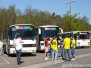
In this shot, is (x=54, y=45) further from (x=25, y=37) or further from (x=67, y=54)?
(x=25, y=37)

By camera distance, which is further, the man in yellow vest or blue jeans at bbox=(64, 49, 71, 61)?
blue jeans at bbox=(64, 49, 71, 61)

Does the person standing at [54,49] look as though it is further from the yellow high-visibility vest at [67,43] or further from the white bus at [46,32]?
the white bus at [46,32]

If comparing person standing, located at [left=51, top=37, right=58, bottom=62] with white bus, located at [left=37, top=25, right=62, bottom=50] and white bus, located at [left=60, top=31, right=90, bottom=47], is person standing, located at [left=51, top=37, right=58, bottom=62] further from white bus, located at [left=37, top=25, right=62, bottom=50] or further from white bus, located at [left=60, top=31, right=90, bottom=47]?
white bus, located at [left=60, top=31, right=90, bottom=47]

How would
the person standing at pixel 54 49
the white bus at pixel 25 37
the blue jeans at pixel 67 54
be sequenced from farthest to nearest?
the white bus at pixel 25 37, the blue jeans at pixel 67 54, the person standing at pixel 54 49

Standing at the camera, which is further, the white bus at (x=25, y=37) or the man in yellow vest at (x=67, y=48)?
the white bus at (x=25, y=37)

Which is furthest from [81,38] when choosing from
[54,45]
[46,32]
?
[54,45]

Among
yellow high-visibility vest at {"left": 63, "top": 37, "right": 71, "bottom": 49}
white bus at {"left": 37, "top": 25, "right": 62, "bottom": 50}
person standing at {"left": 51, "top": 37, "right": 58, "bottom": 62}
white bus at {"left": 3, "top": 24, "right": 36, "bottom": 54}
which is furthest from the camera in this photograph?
white bus at {"left": 37, "top": 25, "right": 62, "bottom": 50}

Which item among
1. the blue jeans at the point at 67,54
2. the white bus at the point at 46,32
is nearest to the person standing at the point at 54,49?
the blue jeans at the point at 67,54

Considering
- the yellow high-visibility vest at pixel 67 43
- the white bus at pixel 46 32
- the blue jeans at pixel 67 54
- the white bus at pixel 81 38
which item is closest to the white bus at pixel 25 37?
the blue jeans at pixel 67 54

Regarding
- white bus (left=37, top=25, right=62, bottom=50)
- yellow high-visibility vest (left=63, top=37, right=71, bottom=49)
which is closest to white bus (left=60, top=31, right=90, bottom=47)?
white bus (left=37, top=25, right=62, bottom=50)

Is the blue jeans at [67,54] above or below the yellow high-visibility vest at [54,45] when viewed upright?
below

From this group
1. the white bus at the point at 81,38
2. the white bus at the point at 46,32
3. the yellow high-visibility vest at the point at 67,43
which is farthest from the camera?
the white bus at the point at 81,38

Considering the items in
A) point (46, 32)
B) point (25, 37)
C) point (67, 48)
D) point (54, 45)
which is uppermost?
point (46, 32)

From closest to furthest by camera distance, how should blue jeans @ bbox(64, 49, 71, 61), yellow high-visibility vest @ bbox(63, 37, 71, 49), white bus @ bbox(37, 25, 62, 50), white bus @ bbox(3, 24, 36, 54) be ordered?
yellow high-visibility vest @ bbox(63, 37, 71, 49), blue jeans @ bbox(64, 49, 71, 61), white bus @ bbox(3, 24, 36, 54), white bus @ bbox(37, 25, 62, 50)
